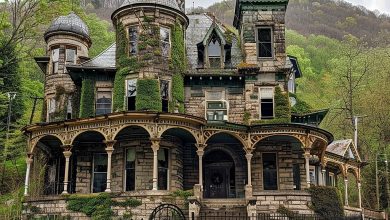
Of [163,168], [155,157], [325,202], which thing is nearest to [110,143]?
[155,157]

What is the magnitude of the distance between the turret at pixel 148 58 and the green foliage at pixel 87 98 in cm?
146

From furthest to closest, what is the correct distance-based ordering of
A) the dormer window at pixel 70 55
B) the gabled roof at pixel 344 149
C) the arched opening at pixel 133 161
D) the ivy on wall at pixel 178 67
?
the gabled roof at pixel 344 149
the dormer window at pixel 70 55
the ivy on wall at pixel 178 67
the arched opening at pixel 133 161

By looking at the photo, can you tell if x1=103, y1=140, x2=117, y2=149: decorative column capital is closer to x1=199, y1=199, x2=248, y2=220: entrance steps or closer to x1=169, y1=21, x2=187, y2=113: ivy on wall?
x1=169, y1=21, x2=187, y2=113: ivy on wall

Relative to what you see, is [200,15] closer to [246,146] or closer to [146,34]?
[146,34]

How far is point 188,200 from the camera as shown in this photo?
76.6 feet

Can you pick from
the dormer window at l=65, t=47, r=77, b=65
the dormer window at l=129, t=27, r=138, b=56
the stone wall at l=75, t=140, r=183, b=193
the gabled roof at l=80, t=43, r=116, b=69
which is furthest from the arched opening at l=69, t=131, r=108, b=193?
the dormer window at l=65, t=47, r=77, b=65

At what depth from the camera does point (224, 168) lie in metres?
28.6

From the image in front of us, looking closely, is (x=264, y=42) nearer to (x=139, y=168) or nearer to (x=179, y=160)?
(x=179, y=160)

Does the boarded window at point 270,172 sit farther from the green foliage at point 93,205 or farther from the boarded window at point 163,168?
the green foliage at point 93,205

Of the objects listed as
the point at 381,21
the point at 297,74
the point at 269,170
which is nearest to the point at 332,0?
the point at 381,21

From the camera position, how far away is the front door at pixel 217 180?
28.3m

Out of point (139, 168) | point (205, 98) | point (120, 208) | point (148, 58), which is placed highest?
point (148, 58)

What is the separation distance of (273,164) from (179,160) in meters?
5.20

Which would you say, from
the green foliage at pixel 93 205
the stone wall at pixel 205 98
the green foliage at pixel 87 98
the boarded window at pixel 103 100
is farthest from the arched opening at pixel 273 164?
the green foliage at pixel 87 98
